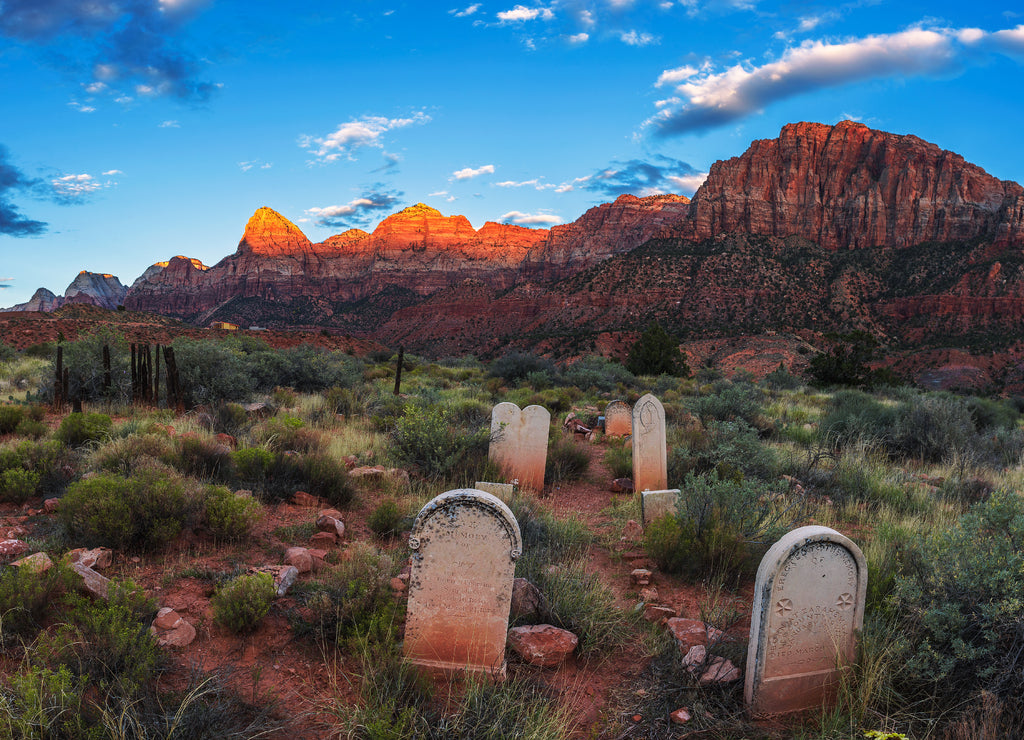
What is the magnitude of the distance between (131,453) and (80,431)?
6.25 ft

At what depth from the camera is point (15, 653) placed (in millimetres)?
3209

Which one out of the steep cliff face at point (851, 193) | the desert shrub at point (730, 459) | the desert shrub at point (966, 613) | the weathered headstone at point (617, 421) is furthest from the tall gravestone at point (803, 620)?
the steep cliff face at point (851, 193)

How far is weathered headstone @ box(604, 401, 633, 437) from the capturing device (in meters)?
11.9

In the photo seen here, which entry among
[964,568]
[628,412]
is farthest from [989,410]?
[964,568]

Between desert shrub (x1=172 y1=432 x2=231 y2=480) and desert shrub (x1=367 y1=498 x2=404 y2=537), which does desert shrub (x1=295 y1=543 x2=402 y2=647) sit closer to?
desert shrub (x1=367 y1=498 x2=404 y2=537)

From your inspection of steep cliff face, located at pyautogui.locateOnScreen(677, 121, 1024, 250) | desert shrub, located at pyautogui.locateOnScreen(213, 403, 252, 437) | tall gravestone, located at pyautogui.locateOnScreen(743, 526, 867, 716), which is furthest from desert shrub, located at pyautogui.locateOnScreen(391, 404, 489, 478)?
steep cliff face, located at pyautogui.locateOnScreen(677, 121, 1024, 250)

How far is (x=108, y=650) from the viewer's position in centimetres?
303

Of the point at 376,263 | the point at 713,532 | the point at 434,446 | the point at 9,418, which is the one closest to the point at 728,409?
the point at 434,446

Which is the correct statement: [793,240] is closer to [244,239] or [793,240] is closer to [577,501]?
[577,501]

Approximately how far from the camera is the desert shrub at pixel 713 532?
5223mm

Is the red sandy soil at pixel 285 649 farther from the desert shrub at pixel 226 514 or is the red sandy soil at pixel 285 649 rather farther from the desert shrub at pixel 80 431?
the desert shrub at pixel 80 431

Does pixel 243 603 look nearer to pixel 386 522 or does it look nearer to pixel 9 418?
pixel 386 522

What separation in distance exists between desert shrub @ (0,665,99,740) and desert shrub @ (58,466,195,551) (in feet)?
6.96

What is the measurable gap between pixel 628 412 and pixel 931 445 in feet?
18.9
